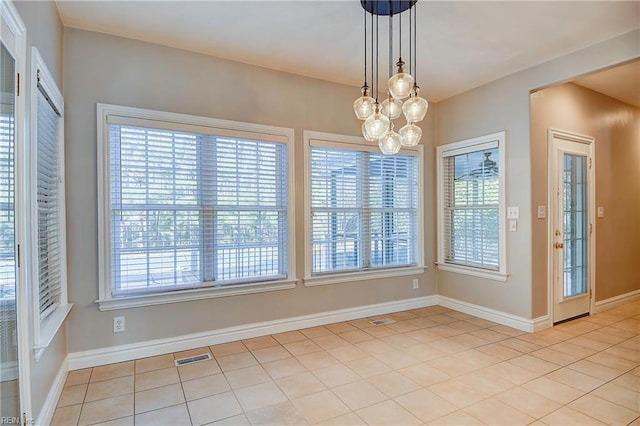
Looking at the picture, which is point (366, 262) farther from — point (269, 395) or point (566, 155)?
point (566, 155)

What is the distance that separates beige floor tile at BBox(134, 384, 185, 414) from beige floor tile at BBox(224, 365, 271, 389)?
36 cm

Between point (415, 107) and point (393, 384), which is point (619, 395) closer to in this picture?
point (393, 384)

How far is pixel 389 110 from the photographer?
240 centimetres

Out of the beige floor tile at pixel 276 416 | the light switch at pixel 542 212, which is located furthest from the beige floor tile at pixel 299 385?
the light switch at pixel 542 212

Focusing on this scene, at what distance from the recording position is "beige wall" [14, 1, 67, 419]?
187 cm

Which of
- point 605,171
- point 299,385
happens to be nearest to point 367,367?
point 299,385

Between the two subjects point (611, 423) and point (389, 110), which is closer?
point (611, 423)

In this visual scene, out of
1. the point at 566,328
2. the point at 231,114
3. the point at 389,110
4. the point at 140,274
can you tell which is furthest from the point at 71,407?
the point at 566,328

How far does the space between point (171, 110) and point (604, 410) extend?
394 cm

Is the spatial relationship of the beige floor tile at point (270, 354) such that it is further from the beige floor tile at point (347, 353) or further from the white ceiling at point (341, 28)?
the white ceiling at point (341, 28)

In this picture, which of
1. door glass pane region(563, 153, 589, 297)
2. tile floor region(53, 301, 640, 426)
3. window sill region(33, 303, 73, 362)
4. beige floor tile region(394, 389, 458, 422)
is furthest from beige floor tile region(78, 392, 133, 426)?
door glass pane region(563, 153, 589, 297)

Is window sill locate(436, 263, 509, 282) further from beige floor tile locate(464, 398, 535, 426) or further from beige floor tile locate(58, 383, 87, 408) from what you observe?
beige floor tile locate(58, 383, 87, 408)

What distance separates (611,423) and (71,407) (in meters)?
3.34

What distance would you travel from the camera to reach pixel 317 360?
296cm
